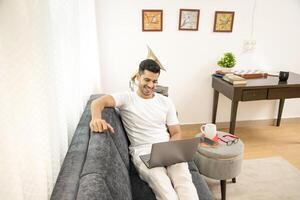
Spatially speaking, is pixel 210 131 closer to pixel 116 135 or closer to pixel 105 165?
pixel 116 135

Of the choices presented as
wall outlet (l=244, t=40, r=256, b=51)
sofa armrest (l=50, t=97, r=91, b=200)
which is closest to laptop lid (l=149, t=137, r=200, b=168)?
sofa armrest (l=50, t=97, r=91, b=200)

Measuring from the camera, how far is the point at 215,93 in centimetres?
294

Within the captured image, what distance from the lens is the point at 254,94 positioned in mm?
2408

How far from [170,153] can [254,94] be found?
1.49 meters

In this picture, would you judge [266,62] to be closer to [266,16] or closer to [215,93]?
[266,16]

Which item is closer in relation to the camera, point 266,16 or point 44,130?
point 44,130

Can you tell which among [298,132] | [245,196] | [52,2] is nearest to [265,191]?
[245,196]

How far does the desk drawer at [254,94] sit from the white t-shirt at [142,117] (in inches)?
42.5

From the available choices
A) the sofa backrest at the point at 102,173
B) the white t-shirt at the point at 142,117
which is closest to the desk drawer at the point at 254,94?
the white t-shirt at the point at 142,117

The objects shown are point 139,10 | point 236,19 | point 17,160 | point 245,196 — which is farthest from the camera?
point 236,19

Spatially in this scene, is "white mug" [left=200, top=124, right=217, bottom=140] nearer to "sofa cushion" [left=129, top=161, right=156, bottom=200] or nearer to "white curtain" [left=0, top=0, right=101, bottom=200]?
"sofa cushion" [left=129, top=161, right=156, bottom=200]

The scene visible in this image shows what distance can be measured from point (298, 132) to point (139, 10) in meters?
2.60

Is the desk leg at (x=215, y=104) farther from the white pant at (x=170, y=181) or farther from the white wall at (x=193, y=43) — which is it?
the white pant at (x=170, y=181)

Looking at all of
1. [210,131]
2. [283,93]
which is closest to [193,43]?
[283,93]
